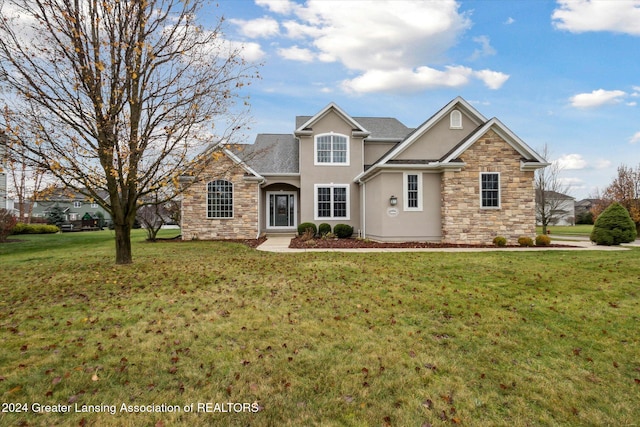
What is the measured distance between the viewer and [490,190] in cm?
1579

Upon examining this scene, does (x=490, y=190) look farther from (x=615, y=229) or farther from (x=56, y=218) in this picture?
(x=56, y=218)

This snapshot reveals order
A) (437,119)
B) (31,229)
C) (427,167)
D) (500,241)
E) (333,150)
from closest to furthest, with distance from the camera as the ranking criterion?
(500,241), (427,167), (437,119), (333,150), (31,229)

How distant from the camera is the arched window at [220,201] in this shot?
770 inches

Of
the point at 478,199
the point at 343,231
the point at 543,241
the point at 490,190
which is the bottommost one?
the point at 543,241

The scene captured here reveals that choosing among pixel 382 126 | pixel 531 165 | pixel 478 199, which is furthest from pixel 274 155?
pixel 531 165

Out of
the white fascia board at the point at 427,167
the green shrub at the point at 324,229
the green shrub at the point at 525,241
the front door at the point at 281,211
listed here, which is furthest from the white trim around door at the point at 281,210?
the green shrub at the point at 525,241

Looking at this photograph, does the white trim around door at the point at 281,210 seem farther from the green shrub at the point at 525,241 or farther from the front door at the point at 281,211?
the green shrub at the point at 525,241

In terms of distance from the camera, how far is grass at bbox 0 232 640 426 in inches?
123

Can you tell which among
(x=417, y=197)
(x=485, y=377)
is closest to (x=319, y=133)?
(x=417, y=197)

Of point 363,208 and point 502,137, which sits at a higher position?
point 502,137

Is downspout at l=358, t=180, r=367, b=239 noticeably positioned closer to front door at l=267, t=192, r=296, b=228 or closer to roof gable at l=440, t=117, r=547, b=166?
front door at l=267, t=192, r=296, b=228

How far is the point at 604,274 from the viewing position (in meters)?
8.48

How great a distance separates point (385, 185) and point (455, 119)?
5.27 m

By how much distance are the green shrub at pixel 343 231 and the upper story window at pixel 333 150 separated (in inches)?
151
